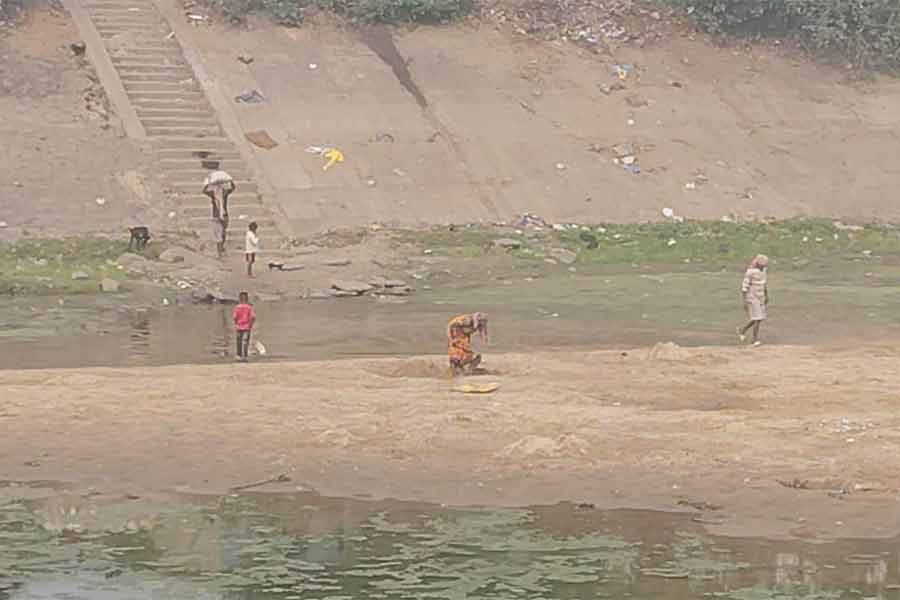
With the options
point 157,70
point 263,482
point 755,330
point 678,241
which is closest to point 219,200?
point 157,70

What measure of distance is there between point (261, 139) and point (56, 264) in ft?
21.2

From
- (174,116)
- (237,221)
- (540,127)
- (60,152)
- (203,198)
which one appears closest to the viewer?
(237,221)

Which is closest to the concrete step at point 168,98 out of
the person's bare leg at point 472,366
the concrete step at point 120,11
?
the concrete step at point 120,11

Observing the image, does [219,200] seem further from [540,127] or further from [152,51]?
[540,127]

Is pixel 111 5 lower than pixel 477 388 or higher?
higher

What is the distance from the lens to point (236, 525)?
11.5 m

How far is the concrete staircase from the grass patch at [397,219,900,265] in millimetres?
2755

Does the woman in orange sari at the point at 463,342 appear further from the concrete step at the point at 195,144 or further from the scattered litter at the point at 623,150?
the scattered litter at the point at 623,150

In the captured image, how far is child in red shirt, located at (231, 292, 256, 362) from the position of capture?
1757cm

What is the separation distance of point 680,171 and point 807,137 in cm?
374

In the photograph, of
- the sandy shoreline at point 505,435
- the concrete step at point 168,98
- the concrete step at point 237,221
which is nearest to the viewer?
the sandy shoreline at point 505,435

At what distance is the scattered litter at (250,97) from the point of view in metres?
31.1

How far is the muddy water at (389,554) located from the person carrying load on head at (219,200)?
544 inches

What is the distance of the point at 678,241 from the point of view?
28203 mm
